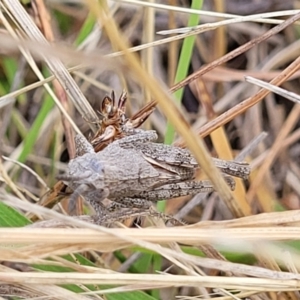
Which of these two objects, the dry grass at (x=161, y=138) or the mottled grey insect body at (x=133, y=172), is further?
the mottled grey insect body at (x=133, y=172)

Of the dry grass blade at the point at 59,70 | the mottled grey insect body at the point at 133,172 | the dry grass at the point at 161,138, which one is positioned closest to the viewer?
the dry grass at the point at 161,138

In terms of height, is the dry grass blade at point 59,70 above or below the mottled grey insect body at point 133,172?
above

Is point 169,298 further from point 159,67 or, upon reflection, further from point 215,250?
point 159,67

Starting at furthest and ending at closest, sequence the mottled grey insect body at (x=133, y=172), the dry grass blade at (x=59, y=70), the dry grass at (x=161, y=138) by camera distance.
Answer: the dry grass blade at (x=59, y=70) < the mottled grey insect body at (x=133, y=172) < the dry grass at (x=161, y=138)

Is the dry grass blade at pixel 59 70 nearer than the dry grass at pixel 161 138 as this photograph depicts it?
No

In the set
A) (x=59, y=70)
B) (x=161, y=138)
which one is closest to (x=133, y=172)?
(x=59, y=70)

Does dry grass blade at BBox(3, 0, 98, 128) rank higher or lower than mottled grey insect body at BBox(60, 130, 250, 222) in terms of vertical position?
higher

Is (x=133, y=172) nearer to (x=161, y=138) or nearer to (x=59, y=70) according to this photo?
(x=59, y=70)

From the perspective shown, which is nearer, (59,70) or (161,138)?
(59,70)
